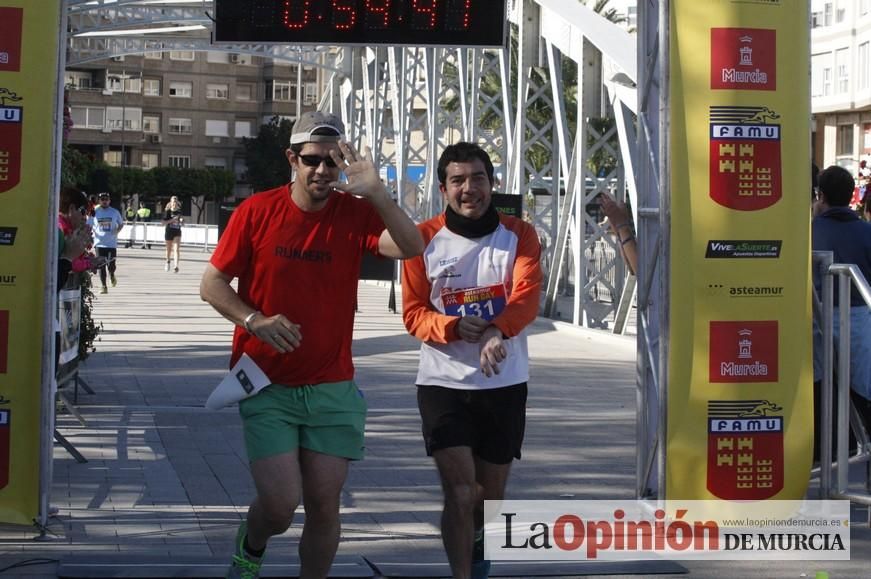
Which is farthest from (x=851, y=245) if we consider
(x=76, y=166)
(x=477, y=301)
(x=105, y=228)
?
(x=105, y=228)

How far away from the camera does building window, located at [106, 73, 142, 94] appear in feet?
363

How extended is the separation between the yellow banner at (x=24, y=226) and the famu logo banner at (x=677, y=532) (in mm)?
2465

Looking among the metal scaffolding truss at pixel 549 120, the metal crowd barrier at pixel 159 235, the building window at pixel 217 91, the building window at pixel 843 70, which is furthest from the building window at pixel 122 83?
the metal scaffolding truss at pixel 549 120

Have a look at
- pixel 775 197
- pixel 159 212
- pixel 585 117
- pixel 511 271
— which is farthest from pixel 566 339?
pixel 159 212

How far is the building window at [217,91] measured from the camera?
115000 millimetres

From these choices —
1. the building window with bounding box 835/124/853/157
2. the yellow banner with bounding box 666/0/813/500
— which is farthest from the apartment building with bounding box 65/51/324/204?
the yellow banner with bounding box 666/0/813/500

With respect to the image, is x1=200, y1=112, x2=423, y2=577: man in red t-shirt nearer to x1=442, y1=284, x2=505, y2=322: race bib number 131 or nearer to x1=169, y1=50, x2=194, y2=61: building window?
x1=442, y1=284, x2=505, y2=322: race bib number 131

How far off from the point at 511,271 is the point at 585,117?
53.8 feet

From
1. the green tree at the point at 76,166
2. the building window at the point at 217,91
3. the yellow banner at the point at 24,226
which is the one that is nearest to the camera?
the yellow banner at the point at 24,226

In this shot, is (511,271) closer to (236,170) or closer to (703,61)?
(703,61)

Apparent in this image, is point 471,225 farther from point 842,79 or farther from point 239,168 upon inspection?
point 239,168

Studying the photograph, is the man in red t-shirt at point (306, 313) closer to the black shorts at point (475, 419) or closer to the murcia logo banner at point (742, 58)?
the black shorts at point (475, 419)

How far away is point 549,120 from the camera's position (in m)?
30.7

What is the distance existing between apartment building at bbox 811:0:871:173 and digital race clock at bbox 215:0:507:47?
2095 inches
